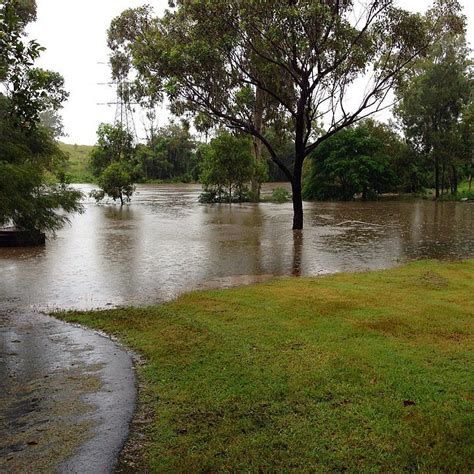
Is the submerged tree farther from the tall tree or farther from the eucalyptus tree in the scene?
the tall tree

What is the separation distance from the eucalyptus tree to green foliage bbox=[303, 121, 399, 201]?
595 inches

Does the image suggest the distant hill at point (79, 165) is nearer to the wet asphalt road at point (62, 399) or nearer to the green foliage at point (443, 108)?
the green foliage at point (443, 108)

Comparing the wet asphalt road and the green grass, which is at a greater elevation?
the green grass

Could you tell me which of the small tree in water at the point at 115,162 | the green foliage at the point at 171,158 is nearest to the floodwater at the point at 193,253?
the small tree in water at the point at 115,162

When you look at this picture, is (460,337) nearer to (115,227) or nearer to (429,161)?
(115,227)

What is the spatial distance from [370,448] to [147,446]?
137 cm

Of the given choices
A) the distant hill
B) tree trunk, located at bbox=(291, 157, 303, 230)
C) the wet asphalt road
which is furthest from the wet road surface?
the distant hill

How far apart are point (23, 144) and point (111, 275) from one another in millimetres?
4225

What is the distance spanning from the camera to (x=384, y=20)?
14.9 meters

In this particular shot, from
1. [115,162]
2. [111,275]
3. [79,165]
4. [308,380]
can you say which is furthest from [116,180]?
[79,165]

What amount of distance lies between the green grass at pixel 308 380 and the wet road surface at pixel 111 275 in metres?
0.43

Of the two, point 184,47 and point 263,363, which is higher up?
point 184,47

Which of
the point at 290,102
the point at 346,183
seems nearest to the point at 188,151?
the point at 346,183

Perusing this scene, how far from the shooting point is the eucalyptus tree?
13711 millimetres
